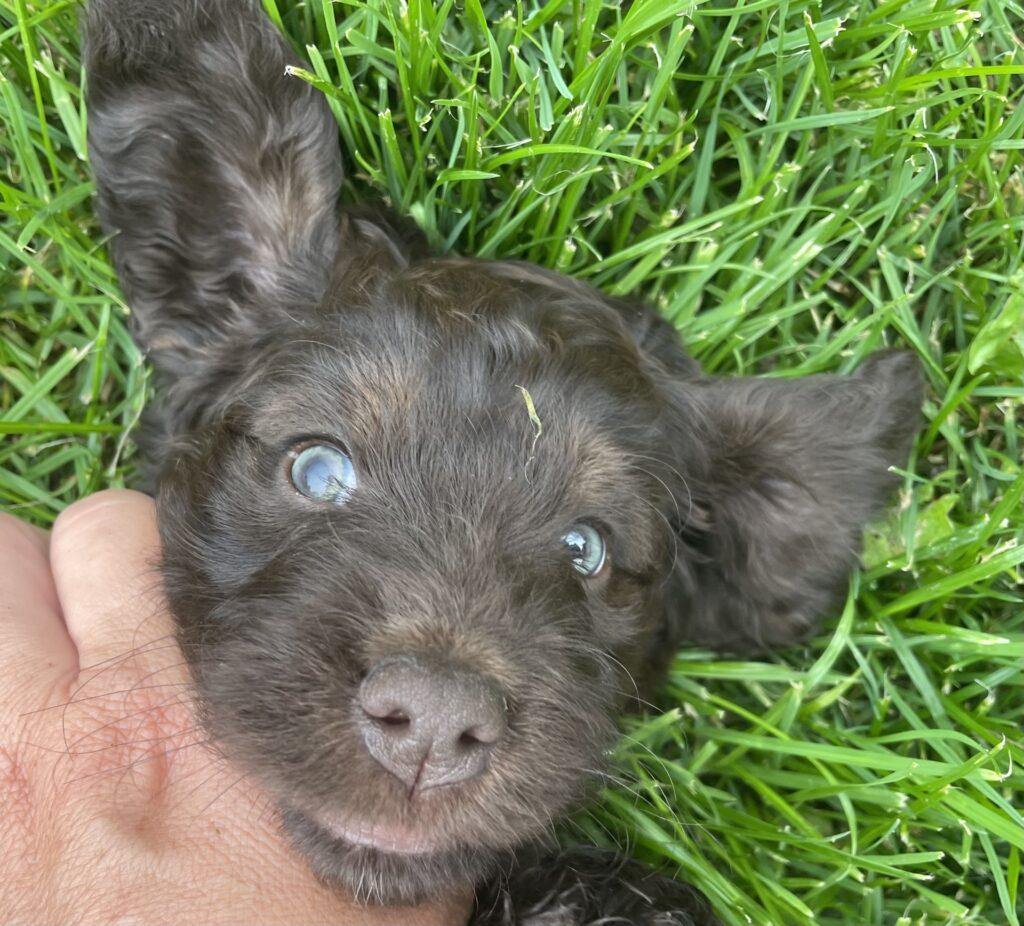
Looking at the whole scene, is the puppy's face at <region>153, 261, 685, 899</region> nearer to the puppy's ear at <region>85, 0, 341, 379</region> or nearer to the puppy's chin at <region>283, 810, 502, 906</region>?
the puppy's chin at <region>283, 810, 502, 906</region>

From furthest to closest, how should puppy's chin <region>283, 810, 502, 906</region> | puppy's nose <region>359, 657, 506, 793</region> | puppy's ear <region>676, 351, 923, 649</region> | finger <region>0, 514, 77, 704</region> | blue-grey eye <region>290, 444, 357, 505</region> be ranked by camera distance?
1. puppy's ear <region>676, 351, 923, 649</region>
2. finger <region>0, 514, 77, 704</region>
3. blue-grey eye <region>290, 444, 357, 505</region>
4. puppy's chin <region>283, 810, 502, 906</region>
5. puppy's nose <region>359, 657, 506, 793</region>

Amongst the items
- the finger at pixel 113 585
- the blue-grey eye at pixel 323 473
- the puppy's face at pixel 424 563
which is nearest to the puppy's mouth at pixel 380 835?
the puppy's face at pixel 424 563

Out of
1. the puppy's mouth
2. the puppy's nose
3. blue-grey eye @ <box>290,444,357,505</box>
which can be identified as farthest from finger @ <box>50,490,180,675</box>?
the puppy's nose

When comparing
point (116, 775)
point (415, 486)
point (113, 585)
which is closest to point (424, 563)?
point (415, 486)

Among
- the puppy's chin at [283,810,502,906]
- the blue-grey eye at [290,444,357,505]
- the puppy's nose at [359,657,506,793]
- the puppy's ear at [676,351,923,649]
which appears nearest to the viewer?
the puppy's nose at [359,657,506,793]

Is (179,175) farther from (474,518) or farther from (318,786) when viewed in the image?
(318,786)

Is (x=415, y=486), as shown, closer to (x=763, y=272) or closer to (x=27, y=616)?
(x=27, y=616)
